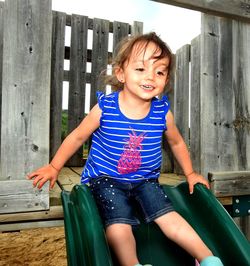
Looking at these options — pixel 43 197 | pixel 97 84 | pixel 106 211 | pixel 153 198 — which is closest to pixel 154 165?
→ pixel 153 198

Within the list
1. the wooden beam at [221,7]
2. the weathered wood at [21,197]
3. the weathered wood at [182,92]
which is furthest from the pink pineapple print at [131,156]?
the weathered wood at [182,92]

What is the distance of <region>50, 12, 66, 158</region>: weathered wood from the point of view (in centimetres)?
453

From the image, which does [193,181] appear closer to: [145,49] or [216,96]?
[145,49]

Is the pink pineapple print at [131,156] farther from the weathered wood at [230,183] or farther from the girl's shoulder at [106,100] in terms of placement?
the weathered wood at [230,183]

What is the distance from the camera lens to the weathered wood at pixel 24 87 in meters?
2.29

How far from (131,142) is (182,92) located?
2604 millimetres

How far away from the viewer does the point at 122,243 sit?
5.33ft

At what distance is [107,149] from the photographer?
1.95 metres

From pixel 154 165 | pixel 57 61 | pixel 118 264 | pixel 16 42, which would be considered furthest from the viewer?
pixel 57 61

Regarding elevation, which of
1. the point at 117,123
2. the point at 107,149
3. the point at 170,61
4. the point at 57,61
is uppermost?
the point at 57,61

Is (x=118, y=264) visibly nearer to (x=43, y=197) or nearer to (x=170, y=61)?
(x=43, y=197)

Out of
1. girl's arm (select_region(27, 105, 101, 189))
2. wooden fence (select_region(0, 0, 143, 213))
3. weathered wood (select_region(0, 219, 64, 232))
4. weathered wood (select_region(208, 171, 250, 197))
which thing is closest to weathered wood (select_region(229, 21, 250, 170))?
weathered wood (select_region(208, 171, 250, 197))

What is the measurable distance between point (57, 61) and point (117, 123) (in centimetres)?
298

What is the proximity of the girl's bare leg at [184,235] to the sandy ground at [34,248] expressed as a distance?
2108mm
